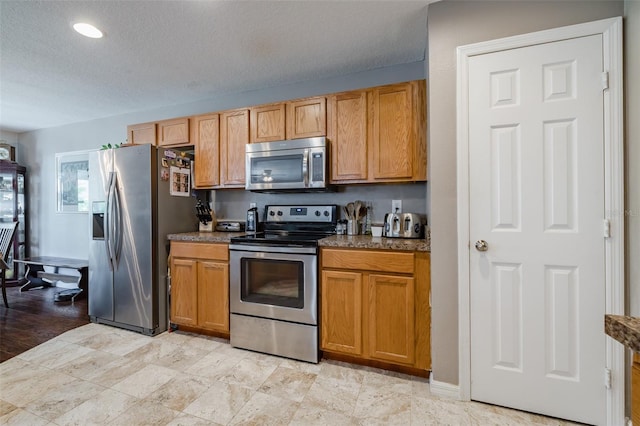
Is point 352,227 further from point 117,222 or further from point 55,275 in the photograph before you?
point 55,275

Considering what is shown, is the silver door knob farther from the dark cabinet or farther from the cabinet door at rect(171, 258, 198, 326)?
the dark cabinet

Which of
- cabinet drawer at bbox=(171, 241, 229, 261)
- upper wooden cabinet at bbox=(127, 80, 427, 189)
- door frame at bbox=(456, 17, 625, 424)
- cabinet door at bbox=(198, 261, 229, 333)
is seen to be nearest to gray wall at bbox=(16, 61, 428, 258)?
upper wooden cabinet at bbox=(127, 80, 427, 189)

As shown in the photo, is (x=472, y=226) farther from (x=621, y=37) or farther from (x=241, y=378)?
(x=241, y=378)

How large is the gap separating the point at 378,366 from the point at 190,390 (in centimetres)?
131

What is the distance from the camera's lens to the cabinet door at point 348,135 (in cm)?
238

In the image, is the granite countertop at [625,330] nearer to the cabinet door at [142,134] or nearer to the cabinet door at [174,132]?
the cabinet door at [174,132]

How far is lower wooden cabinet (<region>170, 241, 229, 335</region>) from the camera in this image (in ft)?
8.21

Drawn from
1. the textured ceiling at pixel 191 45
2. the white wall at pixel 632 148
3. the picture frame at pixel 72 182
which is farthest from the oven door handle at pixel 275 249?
the picture frame at pixel 72 182

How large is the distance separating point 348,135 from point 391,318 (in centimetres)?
150

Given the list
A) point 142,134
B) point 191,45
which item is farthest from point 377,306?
point 142,134

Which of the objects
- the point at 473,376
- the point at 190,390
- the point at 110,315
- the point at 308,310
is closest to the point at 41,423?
the point at 190,390

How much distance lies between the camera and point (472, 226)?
170 cm

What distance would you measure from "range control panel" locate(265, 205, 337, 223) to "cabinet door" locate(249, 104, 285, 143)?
2.28ft

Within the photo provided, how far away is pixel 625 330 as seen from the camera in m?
0.59
